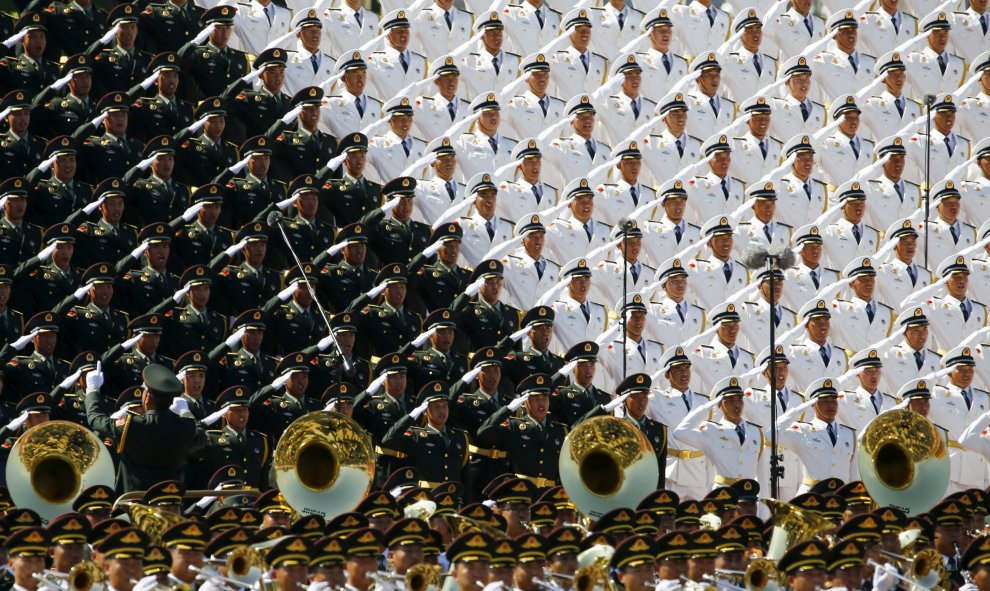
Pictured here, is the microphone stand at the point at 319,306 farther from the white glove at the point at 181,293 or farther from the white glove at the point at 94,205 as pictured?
the white glove at the point at 94,205

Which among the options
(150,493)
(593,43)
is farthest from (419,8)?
(150,493)

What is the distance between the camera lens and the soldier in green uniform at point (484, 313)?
53.1ft

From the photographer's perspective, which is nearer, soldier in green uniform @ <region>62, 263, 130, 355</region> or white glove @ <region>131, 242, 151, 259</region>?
soldier in green uniform @ <region>62, 263, 130, 355</region>

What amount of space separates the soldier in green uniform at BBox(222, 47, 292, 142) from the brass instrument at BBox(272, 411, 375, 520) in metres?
4.46

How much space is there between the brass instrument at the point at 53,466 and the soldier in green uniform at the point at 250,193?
3.40 meters

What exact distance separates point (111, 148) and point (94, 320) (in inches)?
64.4

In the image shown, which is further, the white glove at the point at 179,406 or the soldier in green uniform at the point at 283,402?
the soldier in green uniform at the point at 283,402

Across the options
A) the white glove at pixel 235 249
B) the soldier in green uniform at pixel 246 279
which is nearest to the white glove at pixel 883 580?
the soldier in green uniform at pixel 246 279

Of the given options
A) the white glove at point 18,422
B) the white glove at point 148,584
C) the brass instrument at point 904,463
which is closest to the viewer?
the white glove at point 148,584

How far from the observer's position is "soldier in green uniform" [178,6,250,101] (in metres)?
17.4

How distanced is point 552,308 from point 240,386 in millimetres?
2535

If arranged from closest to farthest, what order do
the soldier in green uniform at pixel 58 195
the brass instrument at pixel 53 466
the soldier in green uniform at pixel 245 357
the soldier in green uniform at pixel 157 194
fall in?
the brass instrument at pixel 53 466, the soldier in green uniform at pixel 245 357, the soldier in green uniform at pixel 58 195, the soldier in green uniform at pixel 157 194

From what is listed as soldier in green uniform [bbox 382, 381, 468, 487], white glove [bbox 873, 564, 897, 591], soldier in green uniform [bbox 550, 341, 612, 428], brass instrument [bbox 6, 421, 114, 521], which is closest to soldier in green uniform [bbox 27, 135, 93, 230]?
soldier in green uniform [bbox 382, 381, 468, 487]

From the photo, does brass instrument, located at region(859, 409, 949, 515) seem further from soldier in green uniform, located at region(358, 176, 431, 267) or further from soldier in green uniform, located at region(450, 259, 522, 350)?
soldier in green uniform, located at region(358, 176, 431, 267)
